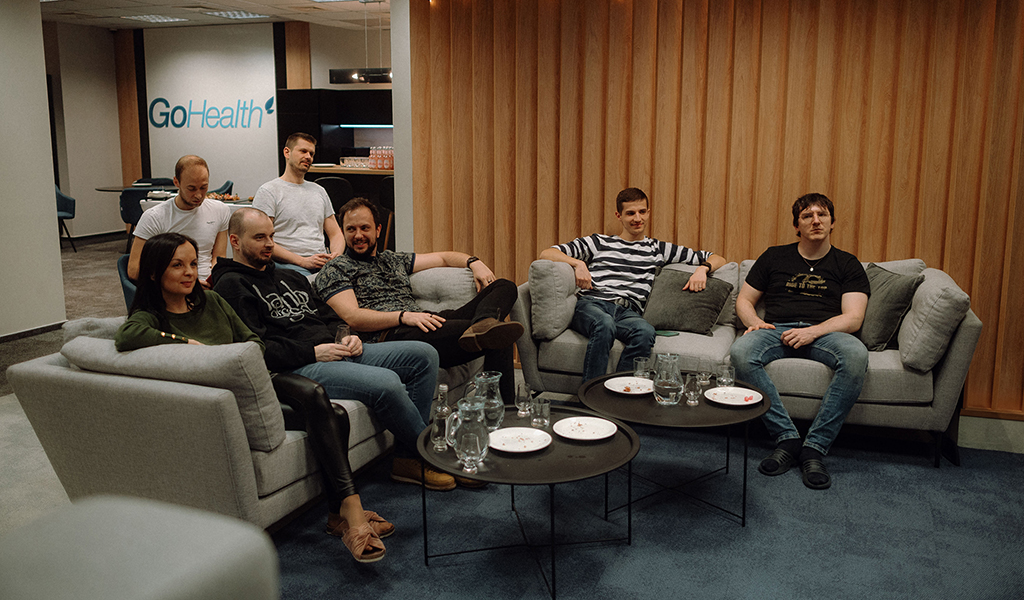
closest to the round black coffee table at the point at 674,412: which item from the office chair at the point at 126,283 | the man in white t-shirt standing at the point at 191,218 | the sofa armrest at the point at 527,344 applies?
the sofa armrest at the point at 527,344

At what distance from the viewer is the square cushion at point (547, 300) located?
4000 millimetres

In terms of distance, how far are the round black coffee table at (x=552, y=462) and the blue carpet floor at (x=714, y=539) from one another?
0.36 feet

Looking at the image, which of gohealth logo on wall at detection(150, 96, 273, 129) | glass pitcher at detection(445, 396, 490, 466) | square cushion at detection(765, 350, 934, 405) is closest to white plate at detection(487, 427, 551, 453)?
glass pitcher at detection(445, 396, 490, 466)

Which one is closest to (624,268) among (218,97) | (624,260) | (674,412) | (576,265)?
(624,260)

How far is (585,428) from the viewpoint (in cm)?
269

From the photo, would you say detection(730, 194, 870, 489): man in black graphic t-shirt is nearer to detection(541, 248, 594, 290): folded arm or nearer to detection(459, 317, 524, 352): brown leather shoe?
detection(541, 248, 594, 290): folded arm

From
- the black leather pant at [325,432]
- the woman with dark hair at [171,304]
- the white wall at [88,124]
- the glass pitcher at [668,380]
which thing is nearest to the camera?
the woman with dark hair at [171,304]

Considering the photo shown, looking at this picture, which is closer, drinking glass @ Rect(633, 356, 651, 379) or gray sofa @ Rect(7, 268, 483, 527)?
gray sofa @ Rect(7, 268, 483, 527)

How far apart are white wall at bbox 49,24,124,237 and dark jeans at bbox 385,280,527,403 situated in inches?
370

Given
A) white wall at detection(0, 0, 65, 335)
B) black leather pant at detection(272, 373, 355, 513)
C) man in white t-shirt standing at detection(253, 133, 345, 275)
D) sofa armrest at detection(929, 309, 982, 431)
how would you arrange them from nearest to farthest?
black leather pant at detection(272, 373, 355, 513), sofa armrest at detection(929, 309, 982, 431), man in white t-shirt standing at detection(253, 133, 345, 275), white wall at detection(0, 0, 65, 335)

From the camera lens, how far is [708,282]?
4199 millimetres

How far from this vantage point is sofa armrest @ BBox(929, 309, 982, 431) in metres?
3.37

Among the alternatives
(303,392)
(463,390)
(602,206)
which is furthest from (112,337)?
(602,206)

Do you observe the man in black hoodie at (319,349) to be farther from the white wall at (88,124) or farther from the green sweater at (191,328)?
the white wall at (88,124)
